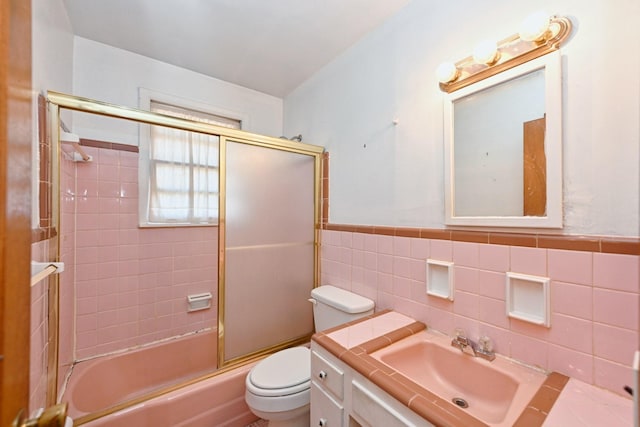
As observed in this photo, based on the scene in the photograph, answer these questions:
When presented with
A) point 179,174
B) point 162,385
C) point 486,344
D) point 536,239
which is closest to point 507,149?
point 536,239

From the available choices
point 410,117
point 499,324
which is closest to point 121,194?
point 410,117

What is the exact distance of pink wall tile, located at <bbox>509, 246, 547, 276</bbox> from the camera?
0.91 m

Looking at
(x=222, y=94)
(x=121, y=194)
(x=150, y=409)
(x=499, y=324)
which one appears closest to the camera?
(x=499, y=324)

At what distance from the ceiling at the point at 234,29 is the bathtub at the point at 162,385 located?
2.16 meters

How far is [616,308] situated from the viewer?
771 mm

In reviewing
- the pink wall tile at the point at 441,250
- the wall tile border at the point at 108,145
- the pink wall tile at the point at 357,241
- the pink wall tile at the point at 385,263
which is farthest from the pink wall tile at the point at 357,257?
the wall tile border at the point at 108,145

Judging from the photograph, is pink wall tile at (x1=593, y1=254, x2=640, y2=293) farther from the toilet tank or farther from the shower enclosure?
the shower enclosure

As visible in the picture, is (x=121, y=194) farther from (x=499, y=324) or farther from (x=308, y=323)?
(x=499, y=324)

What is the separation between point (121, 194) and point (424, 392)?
2176 millimetres

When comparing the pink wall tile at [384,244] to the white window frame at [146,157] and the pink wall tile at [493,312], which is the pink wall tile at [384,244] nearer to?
the pink wall tile at [493,312]

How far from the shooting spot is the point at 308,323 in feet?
6.56

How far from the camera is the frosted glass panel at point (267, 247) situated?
1640 millimetres

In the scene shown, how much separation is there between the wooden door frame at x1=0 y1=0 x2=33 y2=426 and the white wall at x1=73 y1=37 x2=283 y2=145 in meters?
1.61

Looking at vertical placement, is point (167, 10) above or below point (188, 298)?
above
